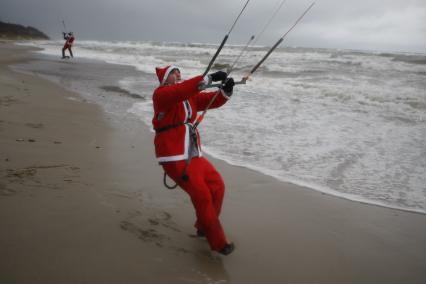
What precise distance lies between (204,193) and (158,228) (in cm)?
73

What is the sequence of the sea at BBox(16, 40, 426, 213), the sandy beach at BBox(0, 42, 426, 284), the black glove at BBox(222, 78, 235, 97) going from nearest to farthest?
the sandy beach at BBox(0, 42, 426, 284), the black glove at BBox(222, 78, 235, 97), the sea at BBox(16, 40, 426, 213)

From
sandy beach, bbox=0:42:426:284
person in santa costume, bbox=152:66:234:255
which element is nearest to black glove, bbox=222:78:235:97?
person in santa costume, bbox=152:66:234:255

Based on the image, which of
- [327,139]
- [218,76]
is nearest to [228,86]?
[218,76]

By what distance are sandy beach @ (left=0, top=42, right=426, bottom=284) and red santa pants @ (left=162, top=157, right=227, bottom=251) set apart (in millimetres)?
244

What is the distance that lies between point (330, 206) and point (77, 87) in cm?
980

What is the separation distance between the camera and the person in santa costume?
2.71 meters

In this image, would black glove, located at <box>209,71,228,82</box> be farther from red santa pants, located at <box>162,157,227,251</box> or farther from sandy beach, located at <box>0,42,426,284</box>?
sandy beach, located at <box>0,42,426,284</box>

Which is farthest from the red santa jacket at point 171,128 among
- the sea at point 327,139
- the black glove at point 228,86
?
the sea at point 327,139

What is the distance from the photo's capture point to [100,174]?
4.28m

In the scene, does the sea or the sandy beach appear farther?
the sea

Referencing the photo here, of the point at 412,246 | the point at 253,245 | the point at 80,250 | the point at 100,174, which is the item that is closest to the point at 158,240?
the point at 80,250

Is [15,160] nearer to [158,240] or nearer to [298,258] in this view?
[158,240]

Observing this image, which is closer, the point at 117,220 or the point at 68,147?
the point at 117,220

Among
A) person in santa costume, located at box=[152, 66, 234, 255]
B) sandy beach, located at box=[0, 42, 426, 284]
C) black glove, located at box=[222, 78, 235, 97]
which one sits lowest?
sandy beach, located at box=[0, 42, 426, 284]
